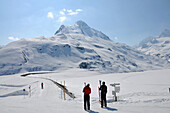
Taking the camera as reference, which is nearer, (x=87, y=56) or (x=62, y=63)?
(x=62, y=63)

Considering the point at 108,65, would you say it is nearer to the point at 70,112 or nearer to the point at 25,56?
the point at 25,56

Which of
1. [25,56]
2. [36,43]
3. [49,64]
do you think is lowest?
[49,64]

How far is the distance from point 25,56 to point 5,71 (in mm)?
34690

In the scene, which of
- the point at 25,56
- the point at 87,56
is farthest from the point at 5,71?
the point at 87,56

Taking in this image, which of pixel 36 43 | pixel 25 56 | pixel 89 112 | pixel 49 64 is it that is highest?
pixel 36 43

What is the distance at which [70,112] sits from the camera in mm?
9328

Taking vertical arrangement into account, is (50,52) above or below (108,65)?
above

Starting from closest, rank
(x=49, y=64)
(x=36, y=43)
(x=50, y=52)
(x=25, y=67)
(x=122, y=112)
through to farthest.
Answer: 1. (x=122, y=112)
2. (x=25, y=67)
3. (x=49, y=64)
4. (x=50, y=52)
5. (x=36, y=43)

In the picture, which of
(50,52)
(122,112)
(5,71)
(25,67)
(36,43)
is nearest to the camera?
(122,112)

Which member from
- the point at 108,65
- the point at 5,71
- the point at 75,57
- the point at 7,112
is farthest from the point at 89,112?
the point at 108,65

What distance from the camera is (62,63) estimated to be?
532 ft

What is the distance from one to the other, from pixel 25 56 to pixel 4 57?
21.5m

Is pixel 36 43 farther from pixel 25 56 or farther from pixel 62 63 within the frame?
pixel 62 63

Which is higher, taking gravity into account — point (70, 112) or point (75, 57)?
point (75, 57)
